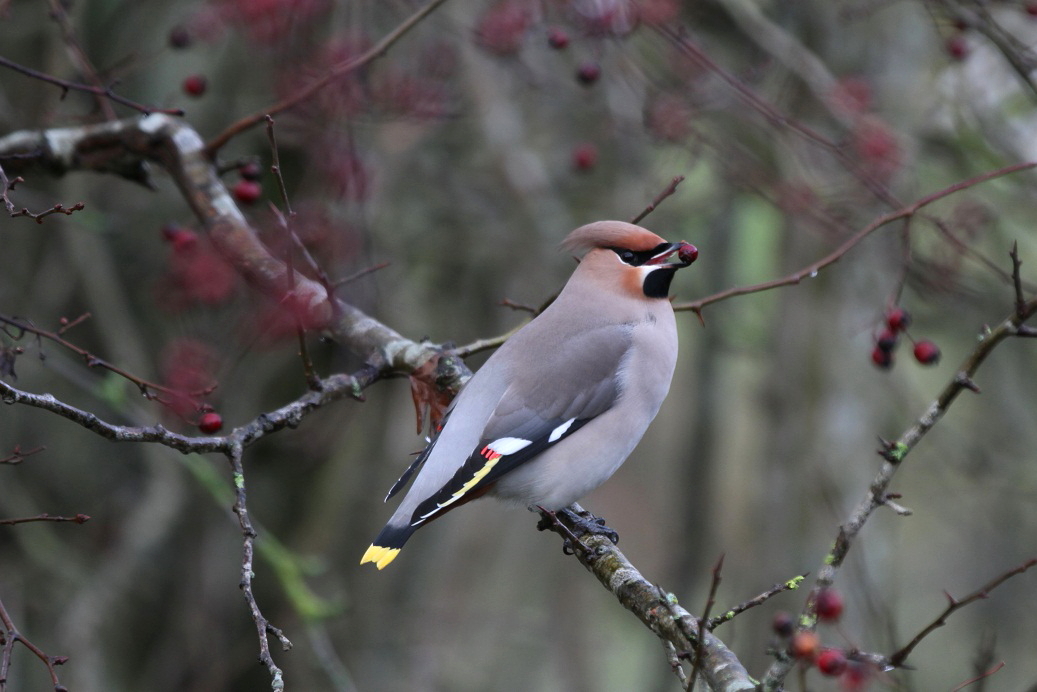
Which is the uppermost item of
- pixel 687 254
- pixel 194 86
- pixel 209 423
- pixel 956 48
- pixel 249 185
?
pixel 956 48

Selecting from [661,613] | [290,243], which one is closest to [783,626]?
[661,613]

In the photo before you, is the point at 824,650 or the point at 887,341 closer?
A: the point at 824,650

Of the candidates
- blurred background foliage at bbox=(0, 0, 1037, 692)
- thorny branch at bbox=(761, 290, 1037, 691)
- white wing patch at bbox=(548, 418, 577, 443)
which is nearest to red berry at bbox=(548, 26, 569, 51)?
blurred background foliage at bbox=(0, 0, 1037, 692)

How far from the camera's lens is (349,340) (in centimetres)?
356

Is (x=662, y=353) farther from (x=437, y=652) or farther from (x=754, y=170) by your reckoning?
(x=437, y=652)

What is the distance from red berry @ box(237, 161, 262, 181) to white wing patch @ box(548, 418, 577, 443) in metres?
1.33

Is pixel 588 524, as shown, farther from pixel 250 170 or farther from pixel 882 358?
pixel 250 170

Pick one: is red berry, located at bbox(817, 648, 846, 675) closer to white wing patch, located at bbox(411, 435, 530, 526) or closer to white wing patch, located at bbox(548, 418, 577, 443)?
white wing patch, located at bbox(411, 435, 530, 526)

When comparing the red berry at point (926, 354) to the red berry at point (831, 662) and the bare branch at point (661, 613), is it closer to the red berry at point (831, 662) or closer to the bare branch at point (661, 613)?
the bare branch at point (661, 613)

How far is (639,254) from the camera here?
3.80 metres

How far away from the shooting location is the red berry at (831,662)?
71.5 inches

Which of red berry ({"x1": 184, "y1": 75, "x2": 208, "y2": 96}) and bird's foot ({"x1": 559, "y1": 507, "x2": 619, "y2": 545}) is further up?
red berry ({"x1": 184, "y1": 75, "x2": 208, "y2": 96})

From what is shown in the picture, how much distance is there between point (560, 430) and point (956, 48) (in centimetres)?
238

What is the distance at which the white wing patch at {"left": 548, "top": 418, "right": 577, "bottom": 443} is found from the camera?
11.4 ft
